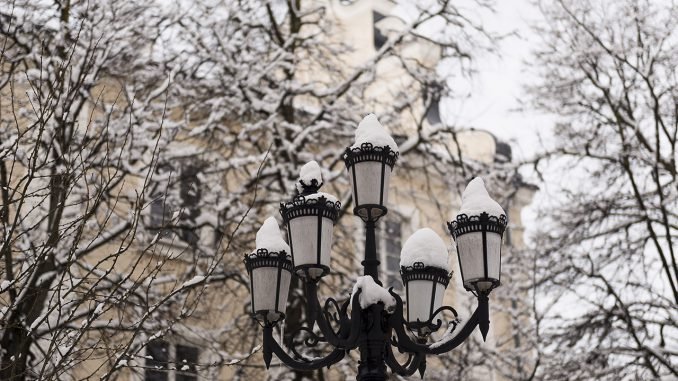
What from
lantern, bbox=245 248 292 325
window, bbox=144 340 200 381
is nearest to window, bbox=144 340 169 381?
window, bbox=144 340 200 381

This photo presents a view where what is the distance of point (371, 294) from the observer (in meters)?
6.13

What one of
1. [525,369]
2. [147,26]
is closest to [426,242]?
[147,26]

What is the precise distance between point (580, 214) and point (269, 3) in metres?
5.49

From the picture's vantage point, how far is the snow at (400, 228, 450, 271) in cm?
663

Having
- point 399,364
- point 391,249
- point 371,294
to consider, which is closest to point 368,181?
point 371,294

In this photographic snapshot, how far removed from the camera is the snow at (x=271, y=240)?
6.53m

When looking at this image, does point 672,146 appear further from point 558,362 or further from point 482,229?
point 482,229

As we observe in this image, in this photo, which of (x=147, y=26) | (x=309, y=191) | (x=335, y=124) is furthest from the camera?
(x=335, y=124)

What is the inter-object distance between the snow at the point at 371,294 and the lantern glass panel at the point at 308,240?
0.25m

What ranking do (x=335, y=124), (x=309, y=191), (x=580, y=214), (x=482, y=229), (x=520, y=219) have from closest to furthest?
1. (x=482, y=229)
2. (x=309, y=191)
3. (x=335, y=124)
4. (x=580, y=214)
5. (x=520, y=219)

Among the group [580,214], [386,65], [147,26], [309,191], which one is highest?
[386,65]

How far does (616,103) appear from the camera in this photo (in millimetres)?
15414

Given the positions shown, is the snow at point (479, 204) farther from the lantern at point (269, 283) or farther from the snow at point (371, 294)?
the lantern at point (269, 283)

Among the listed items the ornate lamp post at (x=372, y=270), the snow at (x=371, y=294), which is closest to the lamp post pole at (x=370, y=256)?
the ornate lamp post at (x=372, y=270)
